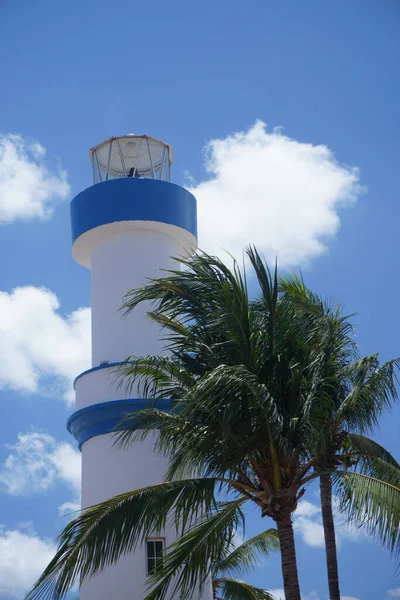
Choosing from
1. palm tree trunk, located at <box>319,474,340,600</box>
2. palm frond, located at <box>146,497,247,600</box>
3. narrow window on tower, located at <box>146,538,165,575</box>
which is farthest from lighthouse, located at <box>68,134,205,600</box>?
palm frond, located at <box>146,497,247,600</box>

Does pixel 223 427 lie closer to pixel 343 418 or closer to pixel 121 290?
pixel 343 418

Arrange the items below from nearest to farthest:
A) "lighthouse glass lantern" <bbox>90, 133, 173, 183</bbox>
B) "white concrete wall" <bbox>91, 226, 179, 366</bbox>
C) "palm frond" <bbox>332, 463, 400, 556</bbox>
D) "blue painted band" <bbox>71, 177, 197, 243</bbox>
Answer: "palm frond" <bbox>332, 463, 400, 556</bbox> < "white concrete wall" <bbox>91, 226, 179, 366</bbox> < "blue painted band" <bbox>71, 177, 197, 243</bbox> < "lighthouse glass lantern" <bbox>90, 133, 173, 183</bbox>

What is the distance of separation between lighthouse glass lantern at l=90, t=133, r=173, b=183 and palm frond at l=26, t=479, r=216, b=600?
9924mm

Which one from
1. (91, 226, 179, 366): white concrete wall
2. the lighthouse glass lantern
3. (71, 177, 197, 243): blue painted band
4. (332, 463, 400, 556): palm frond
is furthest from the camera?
the lighthouse glass lantern

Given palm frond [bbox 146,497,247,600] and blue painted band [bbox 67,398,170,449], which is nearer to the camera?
palm frond [bbox 146,497,247,600]

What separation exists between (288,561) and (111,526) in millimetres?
2401

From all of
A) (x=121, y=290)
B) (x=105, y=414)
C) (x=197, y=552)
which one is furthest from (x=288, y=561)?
(x=121, y=290)

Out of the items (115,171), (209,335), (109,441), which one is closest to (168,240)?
(115,171)

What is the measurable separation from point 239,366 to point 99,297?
24.3 feet

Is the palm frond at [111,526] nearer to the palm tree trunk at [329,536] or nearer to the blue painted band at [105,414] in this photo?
the palm tree trunk at [329,536]

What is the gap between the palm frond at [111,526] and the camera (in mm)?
12148

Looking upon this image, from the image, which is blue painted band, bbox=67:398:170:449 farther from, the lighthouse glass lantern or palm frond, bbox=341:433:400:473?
the lighthouse glass lantern

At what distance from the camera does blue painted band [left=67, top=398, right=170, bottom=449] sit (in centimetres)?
1758

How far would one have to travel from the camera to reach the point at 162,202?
19.4 metres
